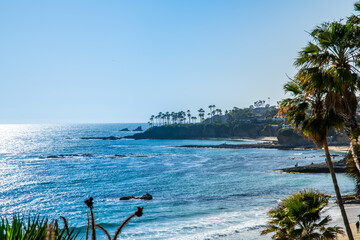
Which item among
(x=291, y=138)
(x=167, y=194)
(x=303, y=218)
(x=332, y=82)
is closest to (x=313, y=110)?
(x=332, y=82)

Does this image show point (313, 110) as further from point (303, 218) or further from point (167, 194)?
point (167, 194)

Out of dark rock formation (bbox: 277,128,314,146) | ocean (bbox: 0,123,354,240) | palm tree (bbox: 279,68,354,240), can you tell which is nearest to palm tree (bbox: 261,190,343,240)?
palm tree (bbox: 279,68,354,240)

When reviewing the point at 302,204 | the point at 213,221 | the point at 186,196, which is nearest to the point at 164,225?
the point at 213,221

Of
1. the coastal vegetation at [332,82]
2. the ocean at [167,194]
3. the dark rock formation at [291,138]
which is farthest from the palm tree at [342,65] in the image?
the dark rock formation at [291,138]

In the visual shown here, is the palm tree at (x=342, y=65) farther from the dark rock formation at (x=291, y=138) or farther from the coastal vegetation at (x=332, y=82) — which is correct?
the dark rock formation at (x=291, y=138)

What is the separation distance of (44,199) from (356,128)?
1913 inches

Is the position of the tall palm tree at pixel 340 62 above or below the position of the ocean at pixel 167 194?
above

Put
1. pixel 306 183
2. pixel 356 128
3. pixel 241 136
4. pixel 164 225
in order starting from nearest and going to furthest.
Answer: pixel 356 128, pixel 164 225, pixel 306 183, pixel 241 136

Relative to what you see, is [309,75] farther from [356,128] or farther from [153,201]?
[153,201]

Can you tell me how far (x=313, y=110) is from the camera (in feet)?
40.7

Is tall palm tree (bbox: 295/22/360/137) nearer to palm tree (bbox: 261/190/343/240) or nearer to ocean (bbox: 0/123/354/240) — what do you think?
palm tree (bbox: 261/190/343/240)

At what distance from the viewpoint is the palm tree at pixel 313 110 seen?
37.6 feet

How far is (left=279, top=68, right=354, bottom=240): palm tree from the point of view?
11469mm

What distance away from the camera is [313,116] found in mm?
12258
